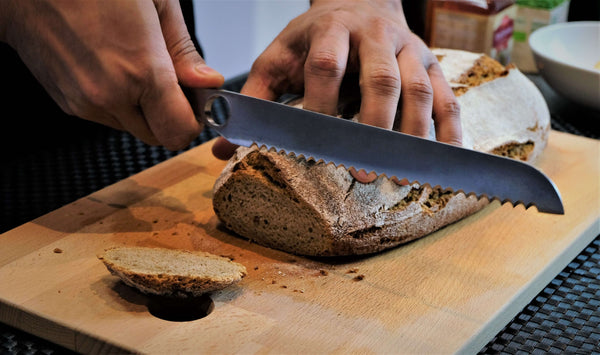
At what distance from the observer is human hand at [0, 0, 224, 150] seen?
1.41 metres

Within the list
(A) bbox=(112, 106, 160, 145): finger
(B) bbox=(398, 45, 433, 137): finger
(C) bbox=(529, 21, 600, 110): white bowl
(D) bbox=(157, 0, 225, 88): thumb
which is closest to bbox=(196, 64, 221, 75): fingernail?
(D) bbox=(157, 0, 225, 88): thumb

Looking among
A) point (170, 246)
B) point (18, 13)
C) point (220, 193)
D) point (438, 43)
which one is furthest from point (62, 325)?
point (438, 43)

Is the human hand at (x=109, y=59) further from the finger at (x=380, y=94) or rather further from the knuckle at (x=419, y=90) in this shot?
the knuckle at (x=419, y=90)

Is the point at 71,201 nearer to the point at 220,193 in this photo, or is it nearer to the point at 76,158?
the point at 76,158

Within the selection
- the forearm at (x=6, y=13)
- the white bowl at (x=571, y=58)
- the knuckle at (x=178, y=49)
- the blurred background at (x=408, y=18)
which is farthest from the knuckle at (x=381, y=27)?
the blurred background at (x=408, y=18)

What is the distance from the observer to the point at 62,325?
4.38 feet

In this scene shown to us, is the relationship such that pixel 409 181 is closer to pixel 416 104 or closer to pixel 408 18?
pixel 416 104

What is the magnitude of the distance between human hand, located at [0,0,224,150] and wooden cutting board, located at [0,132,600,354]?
33 centimetres

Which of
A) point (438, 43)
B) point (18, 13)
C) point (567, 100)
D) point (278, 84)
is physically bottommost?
point (567, 100)

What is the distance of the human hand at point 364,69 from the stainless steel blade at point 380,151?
0.33 feet

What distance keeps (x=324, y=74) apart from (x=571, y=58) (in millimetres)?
1757

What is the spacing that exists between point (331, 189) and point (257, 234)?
0.24m

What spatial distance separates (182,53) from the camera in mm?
1594

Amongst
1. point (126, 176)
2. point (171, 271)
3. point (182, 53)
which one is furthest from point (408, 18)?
point (171, 271)
